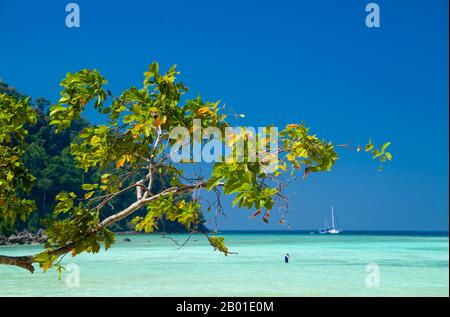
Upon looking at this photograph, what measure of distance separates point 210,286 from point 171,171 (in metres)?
14.4

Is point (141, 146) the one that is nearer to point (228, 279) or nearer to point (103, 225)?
point (103, 225)

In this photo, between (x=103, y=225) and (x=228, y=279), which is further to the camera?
(x=228, y=279)

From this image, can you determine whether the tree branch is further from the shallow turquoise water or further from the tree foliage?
the shallow turquoise water

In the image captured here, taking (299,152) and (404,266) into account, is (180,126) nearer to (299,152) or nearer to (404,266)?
(299,152)

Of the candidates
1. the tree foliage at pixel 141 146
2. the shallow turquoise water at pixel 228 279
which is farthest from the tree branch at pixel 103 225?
the shallow turquoise water at pixel 228 279

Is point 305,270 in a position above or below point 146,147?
below

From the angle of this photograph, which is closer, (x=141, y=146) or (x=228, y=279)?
(x=141, y=146)

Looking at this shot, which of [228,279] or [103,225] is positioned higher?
[103,225]

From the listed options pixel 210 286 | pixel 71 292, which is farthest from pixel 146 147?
pixel 210 286

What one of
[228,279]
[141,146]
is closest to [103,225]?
[141,146]

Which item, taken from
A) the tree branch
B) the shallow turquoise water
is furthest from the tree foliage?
the shallow turquoise water

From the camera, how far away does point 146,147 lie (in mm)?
2998

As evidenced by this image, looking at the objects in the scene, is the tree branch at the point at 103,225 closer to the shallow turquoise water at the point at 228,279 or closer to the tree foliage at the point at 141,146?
the tree foliage at the point at 141,146

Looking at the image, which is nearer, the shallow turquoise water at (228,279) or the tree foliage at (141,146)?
the tree foliage at (141,146)
